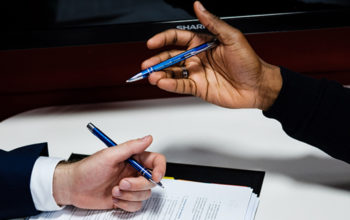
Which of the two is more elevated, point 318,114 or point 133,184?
point 318,114

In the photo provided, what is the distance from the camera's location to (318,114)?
790mm

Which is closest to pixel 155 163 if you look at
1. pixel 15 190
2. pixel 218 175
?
pixel 218 175

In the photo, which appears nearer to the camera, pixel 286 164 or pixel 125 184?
pixel 125 184

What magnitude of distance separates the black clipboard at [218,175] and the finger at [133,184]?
0.39 feet

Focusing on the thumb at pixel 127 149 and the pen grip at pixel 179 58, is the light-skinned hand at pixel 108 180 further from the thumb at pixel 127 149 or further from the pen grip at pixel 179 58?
the pen grip at pixel 179 58

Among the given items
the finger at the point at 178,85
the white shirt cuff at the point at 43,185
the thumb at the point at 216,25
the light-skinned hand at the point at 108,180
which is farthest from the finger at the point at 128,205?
the thumb at the point at 216,25

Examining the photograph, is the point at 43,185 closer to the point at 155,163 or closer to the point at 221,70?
the point at 155,163

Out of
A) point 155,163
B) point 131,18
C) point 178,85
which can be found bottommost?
point 155,163

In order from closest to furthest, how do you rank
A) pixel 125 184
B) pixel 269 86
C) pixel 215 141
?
pixel 125 184
pixel 269 86
pixel 215 141

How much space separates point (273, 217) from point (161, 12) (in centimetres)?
46

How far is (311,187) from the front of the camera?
805mm

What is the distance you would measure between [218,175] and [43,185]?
0.32 m

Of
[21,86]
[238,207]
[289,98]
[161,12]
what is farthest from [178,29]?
[21,86]

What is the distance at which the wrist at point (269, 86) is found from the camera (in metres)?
0.82
